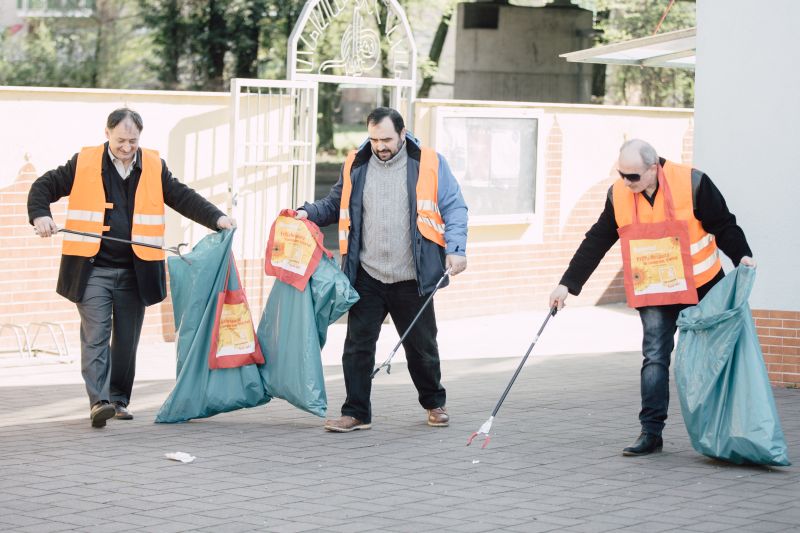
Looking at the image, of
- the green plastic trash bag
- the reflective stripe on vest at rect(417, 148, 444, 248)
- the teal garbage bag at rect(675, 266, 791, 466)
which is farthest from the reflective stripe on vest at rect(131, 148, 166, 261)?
the teal garbage bag at rect(675, 266, 791, 466)

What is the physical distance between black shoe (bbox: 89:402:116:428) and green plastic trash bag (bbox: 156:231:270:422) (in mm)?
318

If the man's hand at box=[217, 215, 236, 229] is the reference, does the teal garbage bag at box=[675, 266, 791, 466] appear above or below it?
below

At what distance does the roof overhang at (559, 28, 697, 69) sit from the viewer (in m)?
11.2

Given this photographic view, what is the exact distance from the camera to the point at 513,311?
44.3 feet

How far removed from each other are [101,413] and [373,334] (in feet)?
4.95

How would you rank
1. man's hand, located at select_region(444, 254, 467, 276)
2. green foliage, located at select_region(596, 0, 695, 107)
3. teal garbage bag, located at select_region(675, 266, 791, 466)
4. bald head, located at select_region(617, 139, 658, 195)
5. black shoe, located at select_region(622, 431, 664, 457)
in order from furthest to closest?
green foliage, located at select_region(596, 0, 695, 107) < man's hand, located at select_region(444, 254, 467, 276) < black shoe, located at select_region(622, 431, 664, 457) < bald head, located at select_region(617, 139, 658, 195) < teal garbage bag, located at select_region(675, 266, 791, 466)

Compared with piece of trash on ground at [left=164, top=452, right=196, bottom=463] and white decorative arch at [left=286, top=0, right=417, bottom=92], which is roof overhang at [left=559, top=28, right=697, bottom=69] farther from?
piece of trash on ground at [left=164, top=452, right=196, bottom=463]

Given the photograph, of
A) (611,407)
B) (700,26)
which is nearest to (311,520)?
(611,407)

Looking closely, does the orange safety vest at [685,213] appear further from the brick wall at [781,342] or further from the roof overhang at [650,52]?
the roof overhang at [650,52]

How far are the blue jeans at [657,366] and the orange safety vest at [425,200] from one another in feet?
4.14

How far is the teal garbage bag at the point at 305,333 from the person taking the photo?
24.9 ft

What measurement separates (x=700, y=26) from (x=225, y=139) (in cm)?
385

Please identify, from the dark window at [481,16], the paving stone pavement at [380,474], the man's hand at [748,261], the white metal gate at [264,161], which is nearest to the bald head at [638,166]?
the man's hand at [748,261]

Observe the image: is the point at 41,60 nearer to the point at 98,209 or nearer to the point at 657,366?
the point at 98,209
